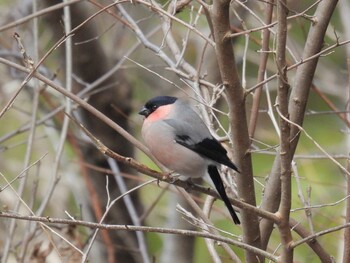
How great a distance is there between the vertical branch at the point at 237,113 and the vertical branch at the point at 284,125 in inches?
5.2

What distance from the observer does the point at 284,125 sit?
213 centimetres

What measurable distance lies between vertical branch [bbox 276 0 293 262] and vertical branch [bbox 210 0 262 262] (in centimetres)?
13

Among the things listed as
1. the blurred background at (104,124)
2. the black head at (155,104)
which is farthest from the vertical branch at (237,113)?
the blurred background at (104,124)

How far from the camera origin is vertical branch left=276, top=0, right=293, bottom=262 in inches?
80.0

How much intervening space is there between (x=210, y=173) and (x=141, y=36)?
791 millimetres

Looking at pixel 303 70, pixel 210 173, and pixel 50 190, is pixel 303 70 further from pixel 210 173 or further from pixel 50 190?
pixel 50 190

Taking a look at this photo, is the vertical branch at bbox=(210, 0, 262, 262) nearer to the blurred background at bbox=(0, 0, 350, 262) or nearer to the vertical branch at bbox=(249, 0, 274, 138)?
the vertical branch at bbox=(249, 0, 274, 138)

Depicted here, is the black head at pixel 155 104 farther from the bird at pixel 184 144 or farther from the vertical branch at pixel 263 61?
the vertical branch at pixel 263 61

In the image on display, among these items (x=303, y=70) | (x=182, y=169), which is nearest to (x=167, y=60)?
(x=182, y=169)

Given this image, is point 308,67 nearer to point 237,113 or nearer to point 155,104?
point 237,113

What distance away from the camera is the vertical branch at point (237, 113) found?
85.1 inches

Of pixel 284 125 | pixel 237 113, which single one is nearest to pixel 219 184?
pixel 237 113

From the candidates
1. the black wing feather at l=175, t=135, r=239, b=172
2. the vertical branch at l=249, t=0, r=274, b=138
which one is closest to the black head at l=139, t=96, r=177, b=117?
the black wing feather at l=175, t=135, r=239, b=172

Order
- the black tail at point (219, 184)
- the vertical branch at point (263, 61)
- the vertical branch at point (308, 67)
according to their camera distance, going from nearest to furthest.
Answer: the vertical branch at point (308, 67)
the black tail at point (219, 184)
the vertical branch at point (263, 61)
